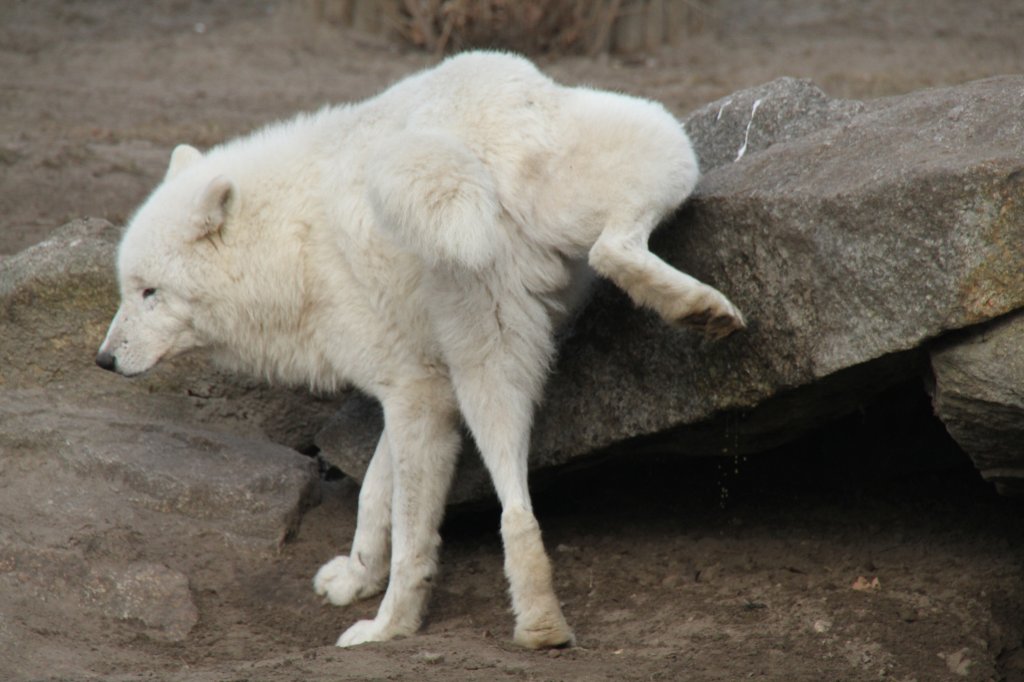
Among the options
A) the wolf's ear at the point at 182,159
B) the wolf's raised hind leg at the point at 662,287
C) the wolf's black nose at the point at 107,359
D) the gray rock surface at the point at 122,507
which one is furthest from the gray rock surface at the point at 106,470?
the wolf's raised hind leg at the point at 662,287

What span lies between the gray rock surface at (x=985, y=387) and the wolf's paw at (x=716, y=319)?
2.09ft

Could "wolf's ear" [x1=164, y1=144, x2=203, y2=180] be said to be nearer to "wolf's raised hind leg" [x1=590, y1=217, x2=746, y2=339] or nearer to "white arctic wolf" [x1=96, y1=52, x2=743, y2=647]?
"white arctic wolf" [x1=96, y1=52, x2=743, y2=647]

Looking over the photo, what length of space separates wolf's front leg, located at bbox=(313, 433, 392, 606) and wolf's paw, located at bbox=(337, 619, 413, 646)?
41cm

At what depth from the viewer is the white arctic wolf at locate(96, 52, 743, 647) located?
416 centimetres

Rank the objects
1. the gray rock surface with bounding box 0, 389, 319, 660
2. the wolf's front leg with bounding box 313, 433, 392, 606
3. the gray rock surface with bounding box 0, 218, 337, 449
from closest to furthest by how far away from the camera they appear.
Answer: the gray rock surface with bounding box 0, 389, 319, 660, the wolf's front leg with bounding box 313, 433, 392, 606, the gray rock surface with bounding box 0, 218, 337, 449

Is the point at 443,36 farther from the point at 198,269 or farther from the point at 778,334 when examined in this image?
the point at 778,334

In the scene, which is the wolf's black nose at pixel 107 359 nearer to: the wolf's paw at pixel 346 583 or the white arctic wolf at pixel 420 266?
the white arctic wolf at pixel 420 266

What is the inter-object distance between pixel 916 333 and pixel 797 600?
3.97ft

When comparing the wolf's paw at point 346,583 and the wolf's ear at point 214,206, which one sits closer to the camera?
the wolf's ear at point 214,206

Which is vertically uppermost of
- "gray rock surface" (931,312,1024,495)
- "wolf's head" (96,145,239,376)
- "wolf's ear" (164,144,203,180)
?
"gray rock surface" (931,312,1024,495)

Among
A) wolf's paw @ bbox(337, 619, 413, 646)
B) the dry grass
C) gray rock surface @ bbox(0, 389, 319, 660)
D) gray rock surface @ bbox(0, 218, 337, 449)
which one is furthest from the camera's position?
the dry grass

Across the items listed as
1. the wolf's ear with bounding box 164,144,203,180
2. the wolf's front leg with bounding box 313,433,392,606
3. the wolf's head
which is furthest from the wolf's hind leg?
the wolf's ear with bounding box 164,144,203,180

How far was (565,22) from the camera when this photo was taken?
481 inches

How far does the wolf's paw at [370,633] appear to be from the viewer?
4.76m
